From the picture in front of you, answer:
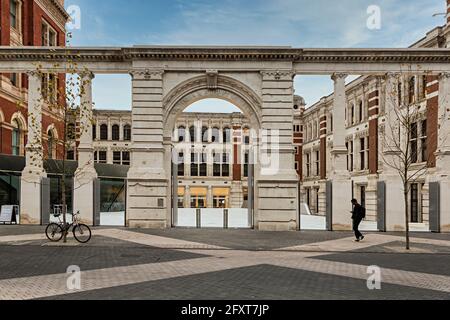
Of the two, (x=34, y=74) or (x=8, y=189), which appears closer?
(x=34, y=74)

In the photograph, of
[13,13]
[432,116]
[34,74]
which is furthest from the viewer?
[13,13]

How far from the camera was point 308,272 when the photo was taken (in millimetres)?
11664

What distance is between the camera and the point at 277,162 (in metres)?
22.8

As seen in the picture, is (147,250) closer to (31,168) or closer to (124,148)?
(31,168)

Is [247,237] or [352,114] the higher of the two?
[352,114]

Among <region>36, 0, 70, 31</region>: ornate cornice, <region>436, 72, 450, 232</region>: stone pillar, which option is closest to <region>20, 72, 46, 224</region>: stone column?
<region>36, 0, 70, 31</region>: ornate cornice

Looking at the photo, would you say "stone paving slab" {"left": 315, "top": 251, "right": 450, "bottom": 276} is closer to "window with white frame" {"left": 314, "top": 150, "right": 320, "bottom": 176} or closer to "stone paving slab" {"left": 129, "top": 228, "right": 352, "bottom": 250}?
"stone paving slab" {"left": 129, "top": 228, "right": 352, "bottom": 250}

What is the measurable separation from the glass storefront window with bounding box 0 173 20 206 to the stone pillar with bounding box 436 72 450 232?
27.8 metres

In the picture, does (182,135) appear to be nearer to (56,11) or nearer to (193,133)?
(193,133)

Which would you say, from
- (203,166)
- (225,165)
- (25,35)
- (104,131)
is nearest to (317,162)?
(225,165)

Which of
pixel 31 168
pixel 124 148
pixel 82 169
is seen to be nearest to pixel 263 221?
pixel 82 169

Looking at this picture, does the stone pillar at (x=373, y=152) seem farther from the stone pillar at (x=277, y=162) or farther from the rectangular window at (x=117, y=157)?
the rectangular window at (x=117, y=157)

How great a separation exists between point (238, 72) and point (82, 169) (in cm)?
958

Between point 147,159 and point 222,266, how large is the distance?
458 inches
